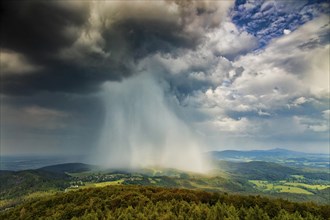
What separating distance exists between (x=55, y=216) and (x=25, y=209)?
49901 millimetres

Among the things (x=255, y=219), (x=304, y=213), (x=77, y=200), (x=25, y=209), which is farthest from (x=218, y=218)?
(x=25, y=209)

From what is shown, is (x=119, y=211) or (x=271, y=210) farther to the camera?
(x=119, y=211)

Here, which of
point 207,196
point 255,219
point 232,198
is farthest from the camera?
point 207,196

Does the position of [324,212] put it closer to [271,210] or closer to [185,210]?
[271,210]

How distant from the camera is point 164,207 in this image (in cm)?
12731

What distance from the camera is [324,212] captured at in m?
111

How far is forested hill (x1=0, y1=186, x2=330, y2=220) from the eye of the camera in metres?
111

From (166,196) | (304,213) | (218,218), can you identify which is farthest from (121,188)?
(304,213)

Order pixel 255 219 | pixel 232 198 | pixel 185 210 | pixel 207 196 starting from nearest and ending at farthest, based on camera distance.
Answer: pixel 255 219 < pixel 185 210 < pixel 232 198 < pixel 207 196

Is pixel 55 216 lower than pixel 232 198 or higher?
lower

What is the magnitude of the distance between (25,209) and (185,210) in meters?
114

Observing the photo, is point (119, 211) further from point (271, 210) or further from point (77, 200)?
point (271, 210)

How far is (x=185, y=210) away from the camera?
123 meters

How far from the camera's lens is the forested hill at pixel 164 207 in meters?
111
